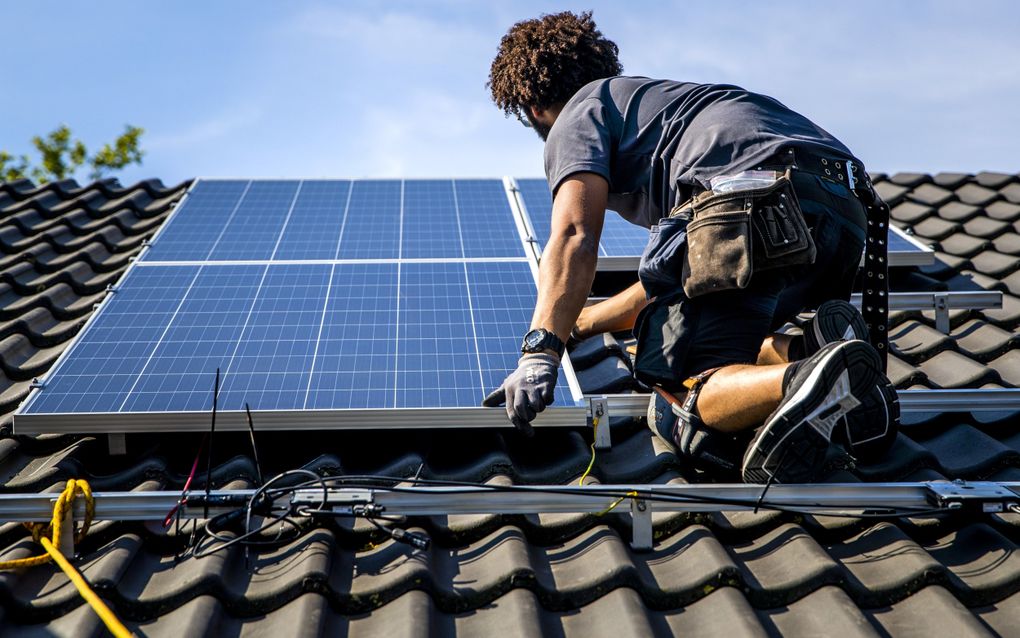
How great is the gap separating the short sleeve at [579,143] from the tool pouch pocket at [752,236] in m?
0.45

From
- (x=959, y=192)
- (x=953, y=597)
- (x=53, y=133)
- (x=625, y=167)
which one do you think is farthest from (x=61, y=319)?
(x=53, y=133)

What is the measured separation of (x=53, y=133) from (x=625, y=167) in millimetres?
23812

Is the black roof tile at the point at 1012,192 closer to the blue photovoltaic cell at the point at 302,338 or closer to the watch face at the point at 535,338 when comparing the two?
the blue photovoltaic cell at the point at 302,338

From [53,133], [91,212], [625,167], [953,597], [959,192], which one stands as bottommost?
[53,133]

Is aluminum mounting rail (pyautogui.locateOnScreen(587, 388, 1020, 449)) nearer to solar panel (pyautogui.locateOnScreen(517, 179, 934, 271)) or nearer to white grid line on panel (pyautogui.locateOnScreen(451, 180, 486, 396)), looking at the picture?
white grid line on panel (pyautogui.locateOnScreen(451, 180, 486, 396))

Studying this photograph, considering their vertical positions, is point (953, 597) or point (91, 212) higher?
point (953, 597)

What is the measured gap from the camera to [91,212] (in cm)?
653

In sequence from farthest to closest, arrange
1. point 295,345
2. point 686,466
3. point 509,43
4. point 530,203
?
point 530,203 → point 509,43 → point 295,345 → point 686,466

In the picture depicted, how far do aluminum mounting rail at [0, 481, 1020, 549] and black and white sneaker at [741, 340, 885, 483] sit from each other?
0.08m

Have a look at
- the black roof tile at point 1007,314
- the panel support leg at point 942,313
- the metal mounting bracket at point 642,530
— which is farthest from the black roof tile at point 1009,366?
the metal mounting bracket at point 642,530

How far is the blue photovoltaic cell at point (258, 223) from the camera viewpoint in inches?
188

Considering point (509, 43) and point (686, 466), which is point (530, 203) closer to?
point (509, 43)

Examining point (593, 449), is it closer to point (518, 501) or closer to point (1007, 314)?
point (518, 501)

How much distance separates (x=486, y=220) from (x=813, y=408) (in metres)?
2.98
